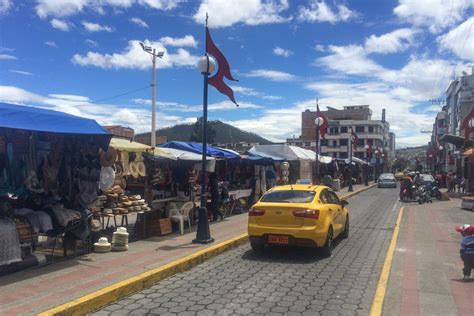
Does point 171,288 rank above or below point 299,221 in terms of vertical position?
below

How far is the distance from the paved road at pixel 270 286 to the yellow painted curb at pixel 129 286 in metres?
0.12

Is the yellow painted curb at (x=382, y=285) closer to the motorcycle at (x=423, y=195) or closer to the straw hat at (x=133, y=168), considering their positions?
the straw hat at (x=133, y=168)

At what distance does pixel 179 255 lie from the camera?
8.77 m

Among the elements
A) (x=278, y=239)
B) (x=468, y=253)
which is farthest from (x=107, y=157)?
(x=468, y=253)

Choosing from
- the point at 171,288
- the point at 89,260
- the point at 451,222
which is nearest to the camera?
the point at 171,288

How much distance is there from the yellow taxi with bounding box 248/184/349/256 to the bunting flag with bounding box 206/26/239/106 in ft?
9.86

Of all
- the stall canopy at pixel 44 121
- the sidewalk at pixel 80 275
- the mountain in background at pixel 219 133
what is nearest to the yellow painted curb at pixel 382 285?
the sidewalk at pixel 80 275

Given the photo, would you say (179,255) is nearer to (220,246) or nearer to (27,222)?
(220,246)

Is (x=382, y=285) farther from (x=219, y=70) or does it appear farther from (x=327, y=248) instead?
(x=219, y=70)

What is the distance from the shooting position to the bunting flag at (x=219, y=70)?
10.9m

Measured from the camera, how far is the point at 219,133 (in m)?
118

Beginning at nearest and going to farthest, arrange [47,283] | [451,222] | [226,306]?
1. [226,306]
2. [47,283]
3. [451,222]

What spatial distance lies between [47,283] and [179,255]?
2.79 meters

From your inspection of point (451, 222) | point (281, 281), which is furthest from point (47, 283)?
point (451, 222)
